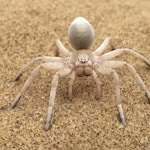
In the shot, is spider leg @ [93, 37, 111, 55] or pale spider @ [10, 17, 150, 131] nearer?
pale spider @ [10, 17, 150, 131]

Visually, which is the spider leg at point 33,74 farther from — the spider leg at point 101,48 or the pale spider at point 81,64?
the spider leg at point 101,48

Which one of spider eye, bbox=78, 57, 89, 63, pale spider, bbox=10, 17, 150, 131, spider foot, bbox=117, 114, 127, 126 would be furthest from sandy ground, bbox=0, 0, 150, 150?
spider eye, bbox=78, 57, 89, 63

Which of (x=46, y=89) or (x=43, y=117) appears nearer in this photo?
(x=43, y=117)

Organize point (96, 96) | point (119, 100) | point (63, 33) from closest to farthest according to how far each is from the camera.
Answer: point (119, 100) < point (96, 96) < point (63, 33)

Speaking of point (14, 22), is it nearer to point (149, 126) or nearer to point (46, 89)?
point (46, 89)

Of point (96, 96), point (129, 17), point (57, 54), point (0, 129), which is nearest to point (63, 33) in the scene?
point (57, 54)

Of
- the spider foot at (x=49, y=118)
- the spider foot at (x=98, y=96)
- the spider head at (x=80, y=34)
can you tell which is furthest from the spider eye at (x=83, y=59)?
the spider foot at (x=49, y=118)

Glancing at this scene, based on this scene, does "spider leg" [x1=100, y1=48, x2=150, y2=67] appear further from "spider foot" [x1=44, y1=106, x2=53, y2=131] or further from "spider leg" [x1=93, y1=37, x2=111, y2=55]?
"spider foot" [x1=44, y1=106, x2=53, y2=131]

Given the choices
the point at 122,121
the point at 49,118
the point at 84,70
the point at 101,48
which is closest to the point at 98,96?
the point at 84,70

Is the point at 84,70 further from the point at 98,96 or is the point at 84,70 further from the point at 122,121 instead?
the point at 122,121
